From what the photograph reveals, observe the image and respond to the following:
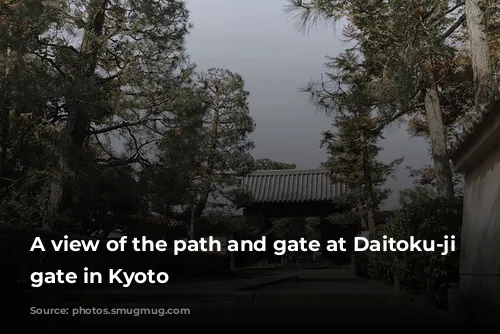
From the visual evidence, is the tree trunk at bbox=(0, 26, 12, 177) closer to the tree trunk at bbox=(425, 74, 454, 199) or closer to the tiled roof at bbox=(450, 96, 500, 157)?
the tiled roof at bbox=(450, 96, 500, 157)

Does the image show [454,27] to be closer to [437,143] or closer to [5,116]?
[437,143]

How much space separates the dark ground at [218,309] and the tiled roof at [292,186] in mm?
14938

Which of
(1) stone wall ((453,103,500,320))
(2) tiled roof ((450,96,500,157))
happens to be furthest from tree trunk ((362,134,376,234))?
(2) tiled roof ((450,96,500,157))

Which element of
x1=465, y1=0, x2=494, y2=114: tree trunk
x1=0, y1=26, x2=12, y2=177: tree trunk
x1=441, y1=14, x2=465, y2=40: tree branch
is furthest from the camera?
x1=0, y1=26, x2=12, y2=177: tree trunk

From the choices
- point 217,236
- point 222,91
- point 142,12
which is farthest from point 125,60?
point 217,236

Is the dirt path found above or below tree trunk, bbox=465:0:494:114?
below

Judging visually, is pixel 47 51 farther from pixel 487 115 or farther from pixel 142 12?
pixel 487 115

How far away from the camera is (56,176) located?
952 cm

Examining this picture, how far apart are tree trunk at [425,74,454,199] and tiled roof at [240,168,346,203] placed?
39.3 ft

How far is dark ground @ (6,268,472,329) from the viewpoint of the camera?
638cm

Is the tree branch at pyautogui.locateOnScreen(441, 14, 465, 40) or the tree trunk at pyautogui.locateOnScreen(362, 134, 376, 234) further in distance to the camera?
the tree trunk at pyautogui.locateOnScreen(362, 134, 376, 234)

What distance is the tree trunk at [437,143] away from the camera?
33.1 feet

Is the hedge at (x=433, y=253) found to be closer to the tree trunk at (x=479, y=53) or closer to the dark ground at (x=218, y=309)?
the dark ground at (x=218, y=309)

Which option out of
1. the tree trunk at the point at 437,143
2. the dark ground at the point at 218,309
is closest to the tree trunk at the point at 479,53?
the tree trunk at the point at 437,143
